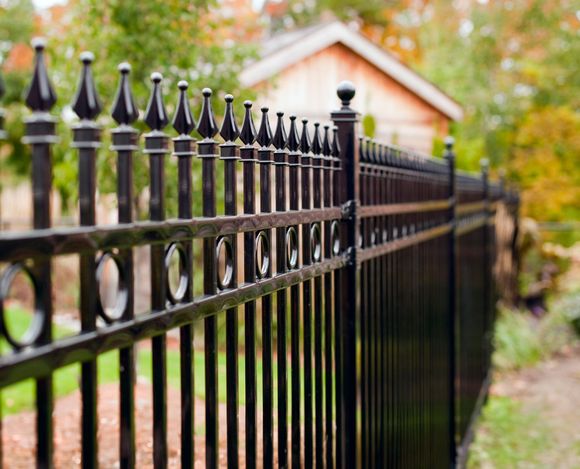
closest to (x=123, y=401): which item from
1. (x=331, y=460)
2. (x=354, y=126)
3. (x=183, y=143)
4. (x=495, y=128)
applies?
(x=183, y=143)

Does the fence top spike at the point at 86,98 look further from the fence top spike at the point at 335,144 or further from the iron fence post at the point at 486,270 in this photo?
the iron fence post at the point at 486,270

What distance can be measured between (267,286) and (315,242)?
49cm

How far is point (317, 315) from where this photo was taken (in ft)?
7.95

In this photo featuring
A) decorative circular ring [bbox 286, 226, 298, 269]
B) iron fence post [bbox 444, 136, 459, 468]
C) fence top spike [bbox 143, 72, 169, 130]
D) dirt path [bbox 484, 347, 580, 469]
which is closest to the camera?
fence top spike [bbox 143, 72, 169, 130]

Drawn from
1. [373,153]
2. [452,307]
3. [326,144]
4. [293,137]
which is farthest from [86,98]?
[452,307]

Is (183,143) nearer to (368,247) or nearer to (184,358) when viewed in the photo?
(184,358)

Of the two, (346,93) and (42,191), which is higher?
(346,93)

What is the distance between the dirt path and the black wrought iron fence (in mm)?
1757

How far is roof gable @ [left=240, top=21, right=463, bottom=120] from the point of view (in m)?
12.5

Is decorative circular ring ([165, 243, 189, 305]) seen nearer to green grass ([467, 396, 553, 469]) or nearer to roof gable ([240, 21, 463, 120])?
green grass ([467, 396, 553, 469])

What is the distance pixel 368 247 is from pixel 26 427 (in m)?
3.34

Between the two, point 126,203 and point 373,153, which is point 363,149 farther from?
point 126,203

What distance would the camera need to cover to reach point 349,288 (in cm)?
276

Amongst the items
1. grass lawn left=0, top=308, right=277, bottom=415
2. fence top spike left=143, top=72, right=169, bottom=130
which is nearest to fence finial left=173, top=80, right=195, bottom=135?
fence top spike left=143, top=72, right=169, bottom=130
